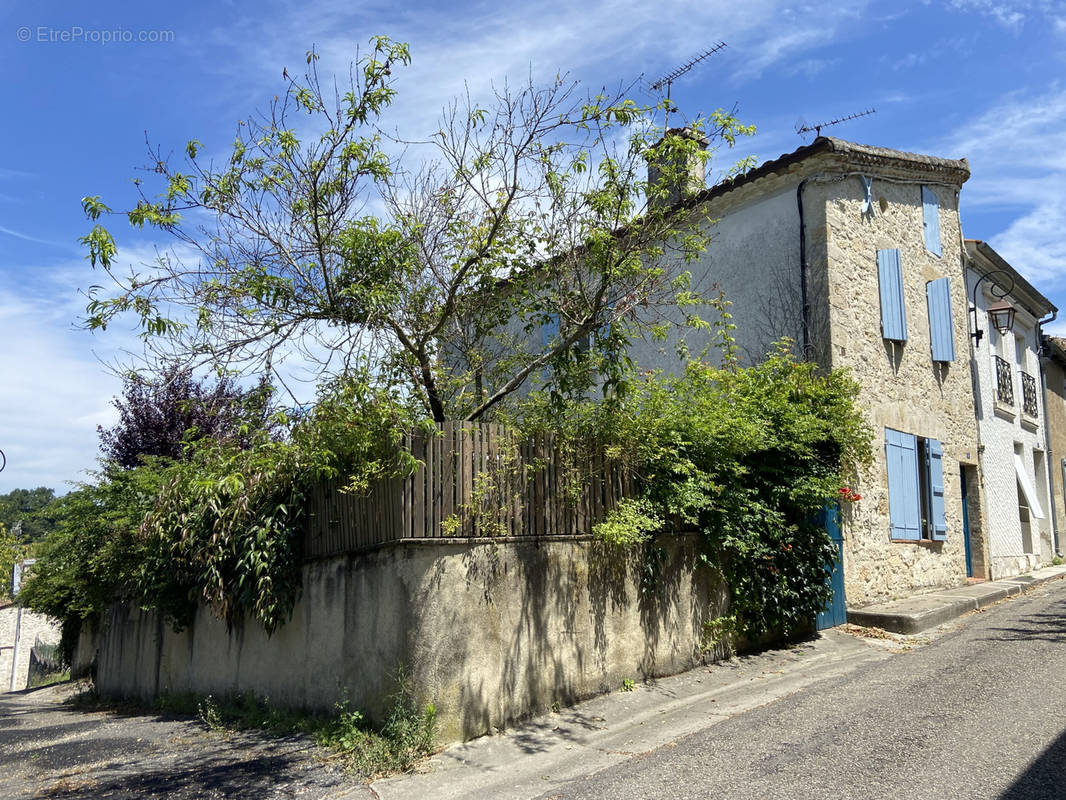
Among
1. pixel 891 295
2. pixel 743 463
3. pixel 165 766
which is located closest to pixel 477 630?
pixel 165 766

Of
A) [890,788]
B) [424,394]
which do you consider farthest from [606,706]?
[424,394]

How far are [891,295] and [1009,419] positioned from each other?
611 centimetres

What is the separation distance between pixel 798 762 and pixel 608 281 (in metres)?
3.98

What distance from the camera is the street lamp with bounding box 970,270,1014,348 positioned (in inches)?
558

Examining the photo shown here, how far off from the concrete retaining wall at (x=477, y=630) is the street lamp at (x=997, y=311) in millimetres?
9424

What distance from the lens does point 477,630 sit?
6016mm

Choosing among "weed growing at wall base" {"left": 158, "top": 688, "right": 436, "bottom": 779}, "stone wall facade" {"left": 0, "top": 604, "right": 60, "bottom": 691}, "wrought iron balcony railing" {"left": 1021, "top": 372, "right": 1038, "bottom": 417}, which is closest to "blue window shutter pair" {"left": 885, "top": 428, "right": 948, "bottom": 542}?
"wrought iron balcony railing" {"left": 1021, "top": 372, "right": 1038, "bottom": 417}

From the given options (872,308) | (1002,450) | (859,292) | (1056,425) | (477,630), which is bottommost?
(477,630)

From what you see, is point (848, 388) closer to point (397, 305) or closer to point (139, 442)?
point (397, 305)

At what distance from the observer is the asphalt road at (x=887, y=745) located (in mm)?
4516

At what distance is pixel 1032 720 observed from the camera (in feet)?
18.0

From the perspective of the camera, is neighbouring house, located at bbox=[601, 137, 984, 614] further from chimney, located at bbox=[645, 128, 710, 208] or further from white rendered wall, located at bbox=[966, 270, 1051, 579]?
chimney, located at bbox=[645, 128, 710, 208]

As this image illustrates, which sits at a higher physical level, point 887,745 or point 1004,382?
point 1004,382

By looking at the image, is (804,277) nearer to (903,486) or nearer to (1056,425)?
(903,486)
